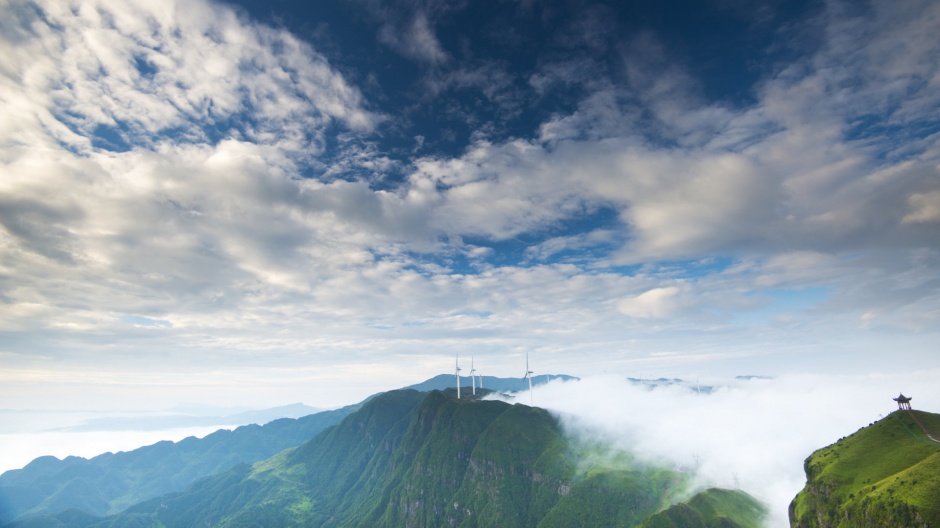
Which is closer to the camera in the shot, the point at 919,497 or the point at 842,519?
the point at 919,497

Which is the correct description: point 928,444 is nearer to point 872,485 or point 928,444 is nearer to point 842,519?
point 872,485

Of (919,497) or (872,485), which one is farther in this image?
(872,485)

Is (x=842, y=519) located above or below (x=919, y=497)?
below

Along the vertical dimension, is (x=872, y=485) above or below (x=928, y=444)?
below

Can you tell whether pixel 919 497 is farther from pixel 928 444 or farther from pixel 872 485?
pixel 928 444

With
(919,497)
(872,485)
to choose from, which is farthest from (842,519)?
(919,497)

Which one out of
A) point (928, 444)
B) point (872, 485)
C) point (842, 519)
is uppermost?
point (928, 444)

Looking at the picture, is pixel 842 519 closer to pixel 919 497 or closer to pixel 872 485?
pixel 872 485

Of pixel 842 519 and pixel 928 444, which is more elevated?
pixel 928 444

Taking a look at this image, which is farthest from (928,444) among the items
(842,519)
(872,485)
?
(842,519)
